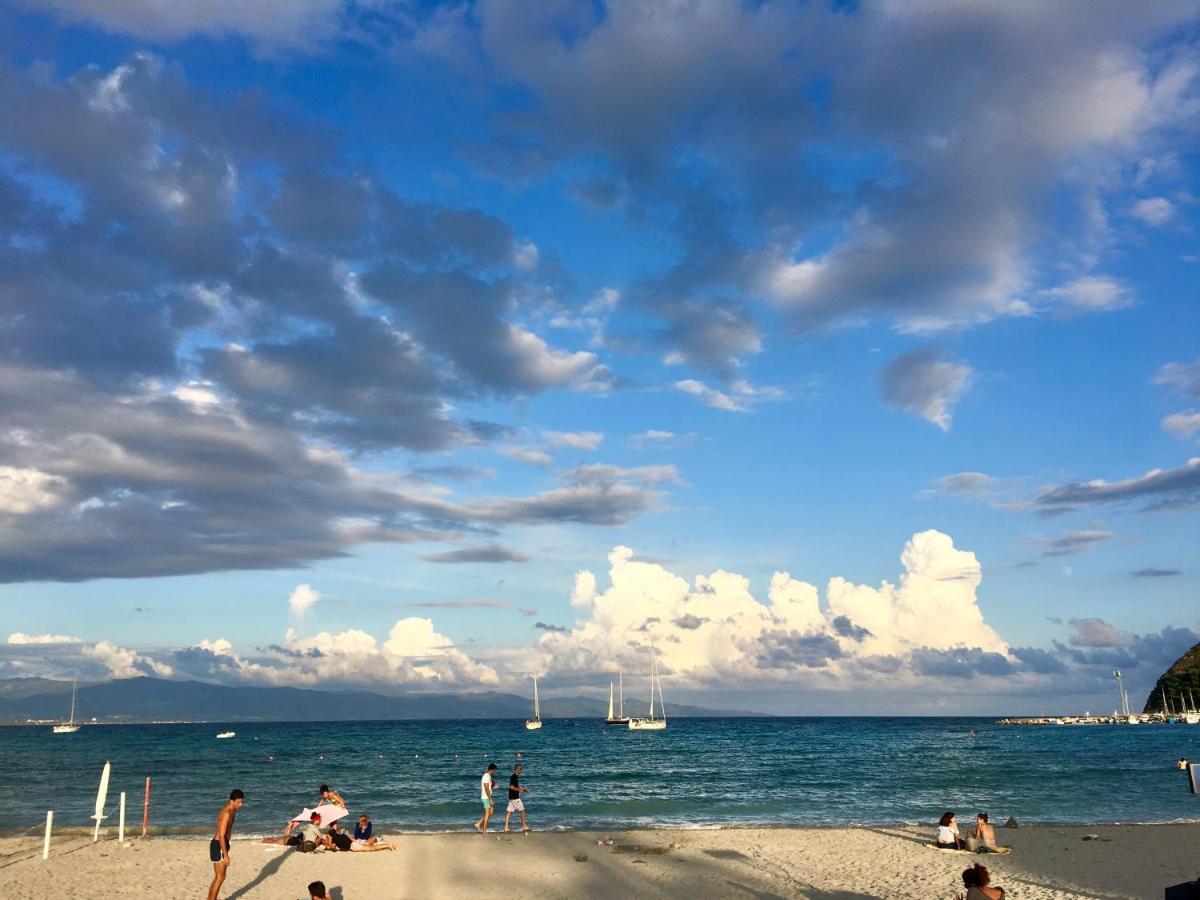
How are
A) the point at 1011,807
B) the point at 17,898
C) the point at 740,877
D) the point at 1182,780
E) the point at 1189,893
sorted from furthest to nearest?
1. the point at 1182,780
2. the point at 1011,807
3. the point at 740,877
4. the point at 17,898
5. the point at 1189,893

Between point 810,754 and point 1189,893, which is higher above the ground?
point 1189,893

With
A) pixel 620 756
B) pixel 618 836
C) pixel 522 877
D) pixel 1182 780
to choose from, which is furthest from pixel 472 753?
pixel 522 877

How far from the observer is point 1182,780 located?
48969 mm

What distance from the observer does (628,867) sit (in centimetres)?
2219

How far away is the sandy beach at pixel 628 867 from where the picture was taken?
19.6m

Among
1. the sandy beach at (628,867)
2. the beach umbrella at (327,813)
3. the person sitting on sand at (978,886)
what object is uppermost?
the person sitting on sand at (978,886)

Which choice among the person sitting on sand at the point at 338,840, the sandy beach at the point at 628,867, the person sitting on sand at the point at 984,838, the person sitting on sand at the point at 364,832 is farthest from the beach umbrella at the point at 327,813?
the person sitting on sand at the point at 984,838

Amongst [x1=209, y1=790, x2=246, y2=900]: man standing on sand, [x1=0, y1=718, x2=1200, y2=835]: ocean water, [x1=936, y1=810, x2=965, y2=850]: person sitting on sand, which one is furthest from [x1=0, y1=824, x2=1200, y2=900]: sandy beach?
[x1=0, y1=718, x2=1200, y2=835]: ocean water

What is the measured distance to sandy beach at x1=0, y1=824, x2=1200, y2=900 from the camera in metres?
19.6

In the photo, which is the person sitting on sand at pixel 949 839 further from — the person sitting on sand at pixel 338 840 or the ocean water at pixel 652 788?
the person sitting on sand at pixel 338 840

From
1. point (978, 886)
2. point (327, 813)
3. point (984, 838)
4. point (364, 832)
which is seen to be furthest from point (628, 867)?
point (978, 886)

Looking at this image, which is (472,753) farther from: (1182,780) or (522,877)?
(522,877)

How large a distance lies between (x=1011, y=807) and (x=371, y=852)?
28005 millimetres

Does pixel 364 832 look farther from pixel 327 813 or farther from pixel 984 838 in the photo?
pixel 984 838
